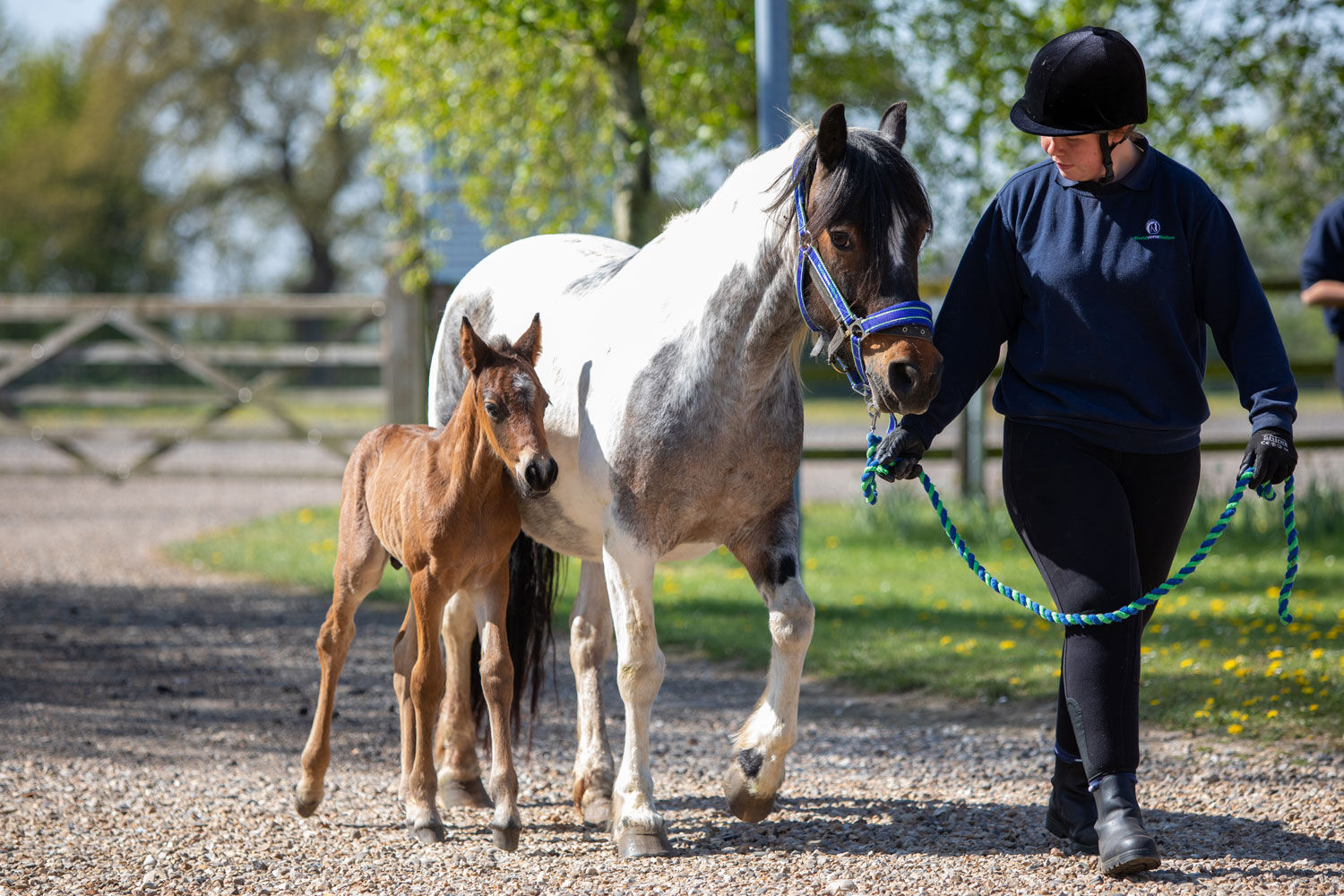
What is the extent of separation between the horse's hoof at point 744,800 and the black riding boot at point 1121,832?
0.94 meters

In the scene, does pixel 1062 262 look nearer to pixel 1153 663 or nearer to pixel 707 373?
pixel 707 373

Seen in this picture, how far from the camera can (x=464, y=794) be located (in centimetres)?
438

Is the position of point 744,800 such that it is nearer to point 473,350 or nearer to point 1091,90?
point 473,350

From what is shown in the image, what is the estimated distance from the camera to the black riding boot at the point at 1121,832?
3.29 meters

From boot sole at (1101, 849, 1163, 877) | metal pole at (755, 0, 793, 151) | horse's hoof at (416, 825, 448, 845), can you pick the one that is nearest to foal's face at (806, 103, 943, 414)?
boot sole at (1101, 849, 1163, 877)

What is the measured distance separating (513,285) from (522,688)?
1.48 meters

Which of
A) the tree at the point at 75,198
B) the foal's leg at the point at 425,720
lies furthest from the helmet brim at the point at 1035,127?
the tree at the point at 75,198

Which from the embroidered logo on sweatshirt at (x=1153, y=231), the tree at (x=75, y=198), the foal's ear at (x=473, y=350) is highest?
the tree at (x=75, y=198)

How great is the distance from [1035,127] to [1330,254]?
12.3 ft

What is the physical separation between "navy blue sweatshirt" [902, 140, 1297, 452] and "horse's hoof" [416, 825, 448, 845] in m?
2.18

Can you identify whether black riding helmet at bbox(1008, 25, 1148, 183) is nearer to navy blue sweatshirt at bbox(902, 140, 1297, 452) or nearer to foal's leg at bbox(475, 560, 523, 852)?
navy blue sweatshirt at bbox(902, 140, 1297, 452)

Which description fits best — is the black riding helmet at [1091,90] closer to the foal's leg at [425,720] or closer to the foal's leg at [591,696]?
the foal's leg at [591,696]

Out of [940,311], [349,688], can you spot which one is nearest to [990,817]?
[940,311]

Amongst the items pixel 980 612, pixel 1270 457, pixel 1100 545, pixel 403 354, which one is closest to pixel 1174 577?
pixel 1100 545
